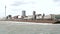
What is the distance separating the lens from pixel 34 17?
133 metres

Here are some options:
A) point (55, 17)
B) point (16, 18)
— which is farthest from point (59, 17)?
point (16, 18)

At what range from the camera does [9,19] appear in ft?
511

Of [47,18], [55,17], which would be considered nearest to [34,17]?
[47,18]

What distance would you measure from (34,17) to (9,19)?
30955 mm

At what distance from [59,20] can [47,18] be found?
653 inches

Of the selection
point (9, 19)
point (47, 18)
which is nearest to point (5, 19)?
point (9, 19)

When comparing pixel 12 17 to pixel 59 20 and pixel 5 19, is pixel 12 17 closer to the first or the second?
pixel 5 19

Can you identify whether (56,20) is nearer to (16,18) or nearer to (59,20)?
(59,20)

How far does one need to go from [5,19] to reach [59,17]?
58.2 m

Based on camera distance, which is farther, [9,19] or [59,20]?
[9,19]

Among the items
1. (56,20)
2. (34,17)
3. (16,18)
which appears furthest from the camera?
Result: (16,18)

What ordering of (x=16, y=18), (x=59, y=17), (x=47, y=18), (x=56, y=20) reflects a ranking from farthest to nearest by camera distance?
(x=16, y=18), (x=47, y=18), (x=59, y=17), (x=56, y=20)

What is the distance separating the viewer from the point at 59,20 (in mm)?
106375

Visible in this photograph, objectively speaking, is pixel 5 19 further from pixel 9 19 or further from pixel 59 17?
pixel 59 17
